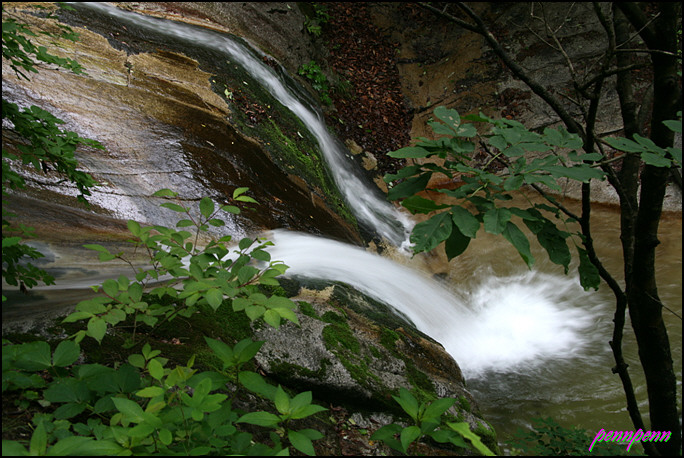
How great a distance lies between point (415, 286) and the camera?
18.1ft

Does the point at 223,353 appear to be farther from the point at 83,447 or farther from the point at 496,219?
the point at 496,219

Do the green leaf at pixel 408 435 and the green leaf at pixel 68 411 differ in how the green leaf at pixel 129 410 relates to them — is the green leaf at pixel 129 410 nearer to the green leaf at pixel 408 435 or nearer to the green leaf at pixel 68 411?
the green leaf at pixel 68 411

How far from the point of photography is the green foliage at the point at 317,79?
8.64m

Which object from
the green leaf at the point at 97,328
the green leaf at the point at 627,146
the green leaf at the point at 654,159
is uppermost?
the green leaf at the point at 627,146

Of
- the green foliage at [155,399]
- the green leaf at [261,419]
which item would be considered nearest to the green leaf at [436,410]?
the green foliage at [155,399]

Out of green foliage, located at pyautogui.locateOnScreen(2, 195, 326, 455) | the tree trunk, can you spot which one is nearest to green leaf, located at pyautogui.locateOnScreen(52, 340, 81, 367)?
green foliage, located at pyautogui.locateOnScreen(2, 195, 326, 455)

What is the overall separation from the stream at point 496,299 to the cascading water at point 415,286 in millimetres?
17

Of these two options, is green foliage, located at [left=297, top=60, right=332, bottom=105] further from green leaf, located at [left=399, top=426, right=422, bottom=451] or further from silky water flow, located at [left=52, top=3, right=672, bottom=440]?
green leaf, located at [left=399, top=426, right=422, bottom=451]

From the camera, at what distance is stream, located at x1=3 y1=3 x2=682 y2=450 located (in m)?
4.05

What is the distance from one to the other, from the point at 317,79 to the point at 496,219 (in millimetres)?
8140

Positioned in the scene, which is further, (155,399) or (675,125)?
(675,125)

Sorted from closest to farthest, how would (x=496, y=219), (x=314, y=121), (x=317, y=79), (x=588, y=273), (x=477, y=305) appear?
1. (x=496, y=219)
2. (x=588, y=273)
3. (x=477, y=305)
4. (x=314, y=121)
5. (x=317, y=79)

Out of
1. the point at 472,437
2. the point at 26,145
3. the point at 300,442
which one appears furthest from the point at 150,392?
the point at 26,145

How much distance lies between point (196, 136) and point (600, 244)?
6.02 meters
